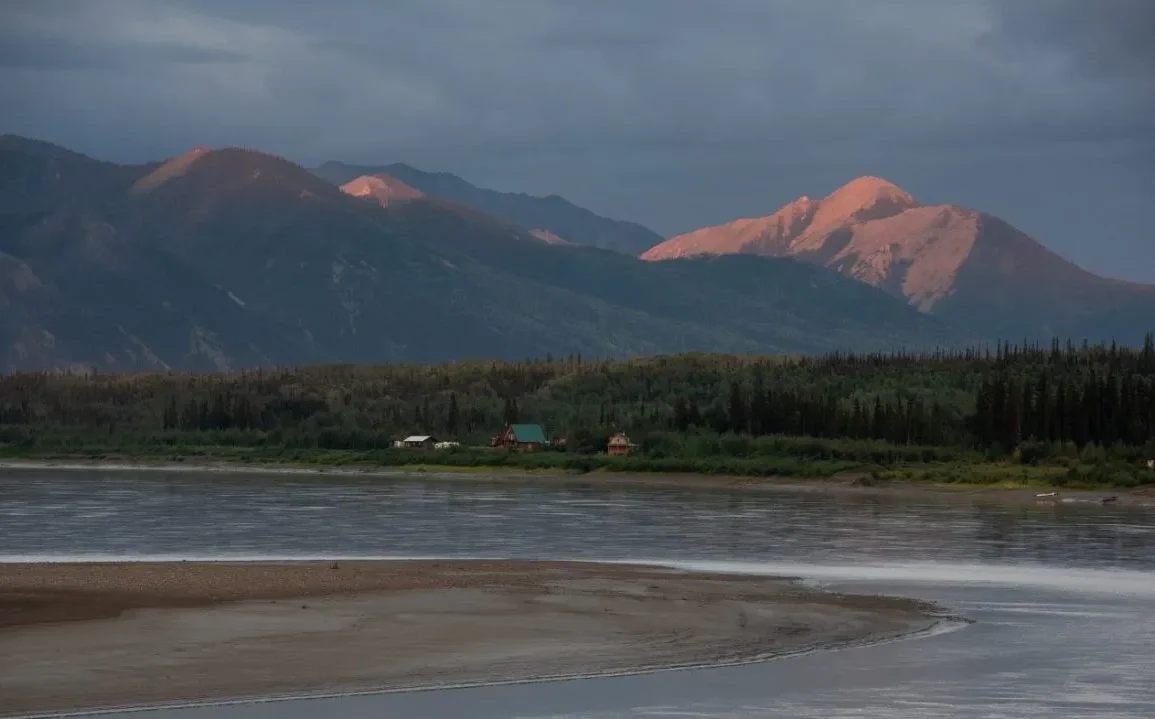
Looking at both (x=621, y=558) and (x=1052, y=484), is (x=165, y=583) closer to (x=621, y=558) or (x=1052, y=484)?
(x=621, y=558)

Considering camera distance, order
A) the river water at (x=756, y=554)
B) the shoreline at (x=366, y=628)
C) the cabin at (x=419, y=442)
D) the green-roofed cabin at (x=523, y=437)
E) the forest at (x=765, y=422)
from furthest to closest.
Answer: the cabin at (x=419, y=442), the green-roofed cabin at (x=523, y=437), the forest at (x=765, y=422), the shoreline at (x=366, y=628), the river water at (x=756, y=554)

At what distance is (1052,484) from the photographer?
95.9 m

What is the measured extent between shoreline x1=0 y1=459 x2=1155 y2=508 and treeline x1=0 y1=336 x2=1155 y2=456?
441 inches

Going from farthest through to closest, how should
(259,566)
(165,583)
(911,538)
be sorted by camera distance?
(911,538) → (259,566) → (165,583)

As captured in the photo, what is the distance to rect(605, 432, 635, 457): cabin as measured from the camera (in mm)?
131000

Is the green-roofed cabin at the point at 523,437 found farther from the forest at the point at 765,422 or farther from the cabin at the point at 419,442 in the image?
the cabin at the point at 419,442

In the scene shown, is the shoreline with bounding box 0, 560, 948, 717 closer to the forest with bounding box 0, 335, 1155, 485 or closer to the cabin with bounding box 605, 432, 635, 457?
the forest with bounding box 0, 335, 1155, 485

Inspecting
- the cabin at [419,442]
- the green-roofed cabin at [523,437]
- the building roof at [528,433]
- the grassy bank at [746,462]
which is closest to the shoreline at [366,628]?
the grassy bank at [746,462]

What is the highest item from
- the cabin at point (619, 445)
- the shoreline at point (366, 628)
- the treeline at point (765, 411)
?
the treeline at point (765, 411)

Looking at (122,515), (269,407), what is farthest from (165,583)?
(269,407)

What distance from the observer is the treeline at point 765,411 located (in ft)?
374

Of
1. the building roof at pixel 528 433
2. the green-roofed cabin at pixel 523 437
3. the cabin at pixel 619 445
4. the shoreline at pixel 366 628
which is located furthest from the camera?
the building roof at pixel 528 433

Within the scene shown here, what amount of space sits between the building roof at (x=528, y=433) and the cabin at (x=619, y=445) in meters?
10.9

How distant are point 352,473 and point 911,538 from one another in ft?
251
